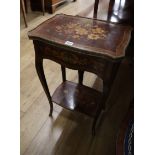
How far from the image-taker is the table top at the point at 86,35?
83 centimetres

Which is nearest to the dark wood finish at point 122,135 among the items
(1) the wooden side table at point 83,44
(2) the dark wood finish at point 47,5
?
(1) the wooden side table at point 83,44

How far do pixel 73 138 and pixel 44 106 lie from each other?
1.22 ft

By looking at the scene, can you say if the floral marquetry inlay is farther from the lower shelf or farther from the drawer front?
the lower shelf

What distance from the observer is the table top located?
828 mm

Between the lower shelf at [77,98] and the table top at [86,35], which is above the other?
the table top at [86,35]

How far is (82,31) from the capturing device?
971 millimetres

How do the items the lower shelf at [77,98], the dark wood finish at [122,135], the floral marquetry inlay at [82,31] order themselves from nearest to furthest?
the dark wood finish at [122,135], the floral marquetry inlay at [82,31], the lower shelf at [77,98]

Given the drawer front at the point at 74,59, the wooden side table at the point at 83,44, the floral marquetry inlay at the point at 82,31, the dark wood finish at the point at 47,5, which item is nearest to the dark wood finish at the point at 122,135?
the wooden side table at the point at 83,44

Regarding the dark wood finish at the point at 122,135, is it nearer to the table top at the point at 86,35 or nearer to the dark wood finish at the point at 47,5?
the table top at the point at 86,35

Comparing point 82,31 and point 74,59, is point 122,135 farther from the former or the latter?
point 82,31

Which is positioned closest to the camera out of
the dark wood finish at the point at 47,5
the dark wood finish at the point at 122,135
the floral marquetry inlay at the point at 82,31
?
the dark wood finish at the point at 122,135

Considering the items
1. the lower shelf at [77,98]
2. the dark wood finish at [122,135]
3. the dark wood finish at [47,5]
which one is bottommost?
the lower shelf at [77,98]

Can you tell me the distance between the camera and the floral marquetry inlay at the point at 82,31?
0.93 metres

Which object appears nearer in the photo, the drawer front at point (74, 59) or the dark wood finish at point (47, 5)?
the drawer front at point (74, 59)
